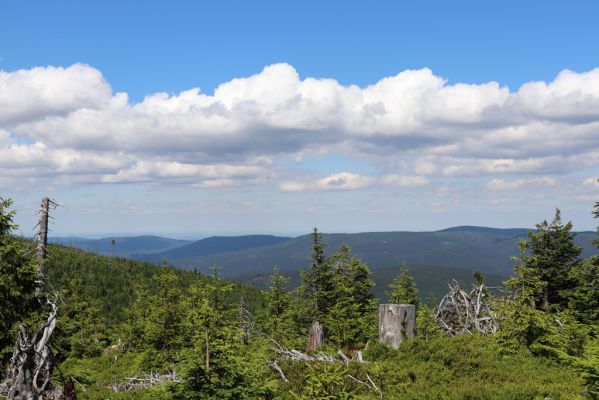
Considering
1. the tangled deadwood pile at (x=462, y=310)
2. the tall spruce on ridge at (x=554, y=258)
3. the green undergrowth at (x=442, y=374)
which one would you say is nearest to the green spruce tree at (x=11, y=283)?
the green undergrowth at (x=442, y=374)

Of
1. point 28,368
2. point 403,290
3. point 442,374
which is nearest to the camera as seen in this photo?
point 28,368

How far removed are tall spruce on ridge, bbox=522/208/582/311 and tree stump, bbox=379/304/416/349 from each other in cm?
1713

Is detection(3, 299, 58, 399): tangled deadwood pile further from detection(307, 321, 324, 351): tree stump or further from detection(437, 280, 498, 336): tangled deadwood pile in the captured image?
detection(437, 280, 498, 336): tangled deadwood pile

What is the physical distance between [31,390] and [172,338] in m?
14.4

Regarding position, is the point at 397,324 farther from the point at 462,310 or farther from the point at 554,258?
the point at 554,258

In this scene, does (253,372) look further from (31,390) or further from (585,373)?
(585,373)

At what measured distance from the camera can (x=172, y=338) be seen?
21953mm

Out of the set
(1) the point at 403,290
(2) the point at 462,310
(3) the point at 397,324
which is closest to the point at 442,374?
(3) the point at 397,324

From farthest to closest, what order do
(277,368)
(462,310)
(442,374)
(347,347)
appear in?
(462,310)
(347,347)
(277,368)
(442,374)

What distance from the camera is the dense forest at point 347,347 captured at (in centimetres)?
720

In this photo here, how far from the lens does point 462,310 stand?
70.3ft

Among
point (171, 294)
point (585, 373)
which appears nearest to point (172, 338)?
point (171, 294)

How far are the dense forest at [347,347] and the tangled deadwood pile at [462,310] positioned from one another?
0.16 meters

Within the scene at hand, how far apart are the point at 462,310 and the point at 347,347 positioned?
269 inches
